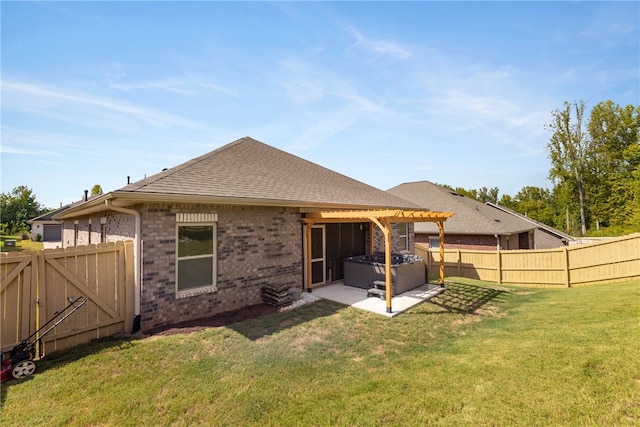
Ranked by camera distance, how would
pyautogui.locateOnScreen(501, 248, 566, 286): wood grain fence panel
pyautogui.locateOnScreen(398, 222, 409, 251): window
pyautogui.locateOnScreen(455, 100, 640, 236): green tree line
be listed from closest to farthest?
pyautogui.locateOnScreen(501, 248, 566, 286): wood grain fence panel, pyautogui.locateOnScreen(398, 222, 409, 251): window, pyautogui.locateOnScreen(455, 100, 640, 236): green tree line

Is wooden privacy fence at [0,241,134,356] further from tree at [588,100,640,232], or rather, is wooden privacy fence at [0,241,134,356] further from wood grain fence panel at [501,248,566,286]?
tree at [588,100,640,232]

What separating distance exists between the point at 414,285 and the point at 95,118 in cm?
1337

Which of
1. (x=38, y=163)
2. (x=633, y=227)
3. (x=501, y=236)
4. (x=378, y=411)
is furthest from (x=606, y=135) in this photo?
(x=38, y=163)

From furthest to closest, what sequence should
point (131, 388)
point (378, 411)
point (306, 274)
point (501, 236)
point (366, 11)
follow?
point (501, 236) → point (306, 274) → point (366, 11) → point (131, 388) → point (378, 411)

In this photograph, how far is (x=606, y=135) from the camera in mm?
34844

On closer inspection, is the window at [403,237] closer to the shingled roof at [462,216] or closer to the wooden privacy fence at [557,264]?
the wooden privacy fence at [557,264]

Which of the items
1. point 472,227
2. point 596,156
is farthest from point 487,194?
point 472,227

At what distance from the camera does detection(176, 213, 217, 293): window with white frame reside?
7012 mm

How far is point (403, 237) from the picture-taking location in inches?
606

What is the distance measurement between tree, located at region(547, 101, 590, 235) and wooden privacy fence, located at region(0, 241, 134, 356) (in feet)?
141

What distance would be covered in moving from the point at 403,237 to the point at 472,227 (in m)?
6.05

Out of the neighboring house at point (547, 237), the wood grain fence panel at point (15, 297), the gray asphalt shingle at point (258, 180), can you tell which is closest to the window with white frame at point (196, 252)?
the gray asphalt shingle at point (258, 180)

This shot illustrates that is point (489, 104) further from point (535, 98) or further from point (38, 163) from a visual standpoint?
point (38, 163)

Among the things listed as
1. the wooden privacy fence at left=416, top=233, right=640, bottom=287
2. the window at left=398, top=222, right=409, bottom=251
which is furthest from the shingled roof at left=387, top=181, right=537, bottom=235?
the wooden privacy fence at left=416, top=233, right=640, bottom=287
